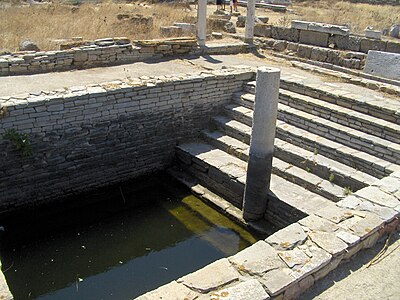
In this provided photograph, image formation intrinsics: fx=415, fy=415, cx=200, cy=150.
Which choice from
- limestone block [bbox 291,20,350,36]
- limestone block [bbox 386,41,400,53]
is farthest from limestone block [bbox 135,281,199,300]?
limestone block [bbox 291,20,350,36]

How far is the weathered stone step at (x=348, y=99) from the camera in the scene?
7.85 m

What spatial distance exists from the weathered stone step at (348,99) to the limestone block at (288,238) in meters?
4.48

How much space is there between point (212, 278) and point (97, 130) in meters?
5.19

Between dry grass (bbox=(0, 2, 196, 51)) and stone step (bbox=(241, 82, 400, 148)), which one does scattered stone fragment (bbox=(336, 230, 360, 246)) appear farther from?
dry grass (bbox=(0, 2, 196, 51))

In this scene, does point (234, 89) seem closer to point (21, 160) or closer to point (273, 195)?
point (273, 195)

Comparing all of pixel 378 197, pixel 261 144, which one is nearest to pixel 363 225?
pixel 378 197

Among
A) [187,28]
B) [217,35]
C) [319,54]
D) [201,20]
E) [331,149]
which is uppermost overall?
[201,20]

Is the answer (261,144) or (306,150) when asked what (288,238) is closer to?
(261,144)

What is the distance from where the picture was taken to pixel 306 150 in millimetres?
8039

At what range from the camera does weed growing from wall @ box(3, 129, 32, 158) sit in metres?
7.10

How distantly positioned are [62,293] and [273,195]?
12.2 ft

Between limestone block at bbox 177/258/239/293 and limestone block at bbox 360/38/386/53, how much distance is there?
10.9 m

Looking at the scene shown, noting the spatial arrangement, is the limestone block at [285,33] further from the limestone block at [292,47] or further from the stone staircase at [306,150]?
the stone staircase at [306,150]

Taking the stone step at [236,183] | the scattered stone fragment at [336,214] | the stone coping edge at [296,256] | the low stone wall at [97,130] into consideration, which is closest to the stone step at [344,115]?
the low stone wall at [97,130]
